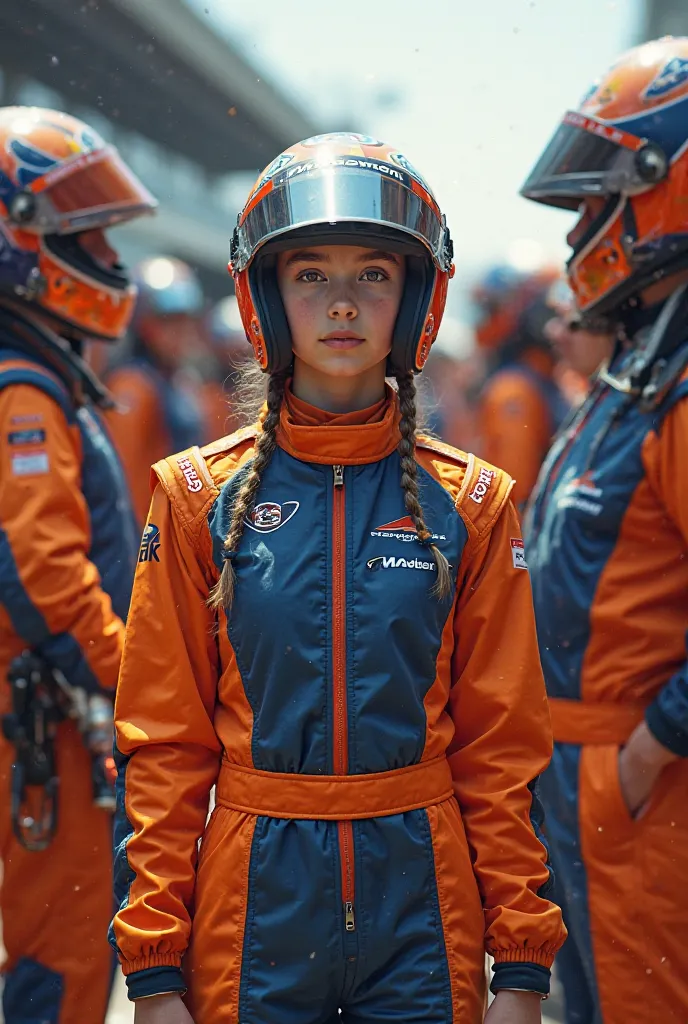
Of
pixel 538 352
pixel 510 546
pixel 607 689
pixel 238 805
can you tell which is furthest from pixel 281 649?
pixel 538 352

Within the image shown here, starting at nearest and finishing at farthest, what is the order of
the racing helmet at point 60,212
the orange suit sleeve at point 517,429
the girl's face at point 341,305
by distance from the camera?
the girl's face at point 341,305, the racing helmet at point 60,212, the orange suit sleeve at point 517,429

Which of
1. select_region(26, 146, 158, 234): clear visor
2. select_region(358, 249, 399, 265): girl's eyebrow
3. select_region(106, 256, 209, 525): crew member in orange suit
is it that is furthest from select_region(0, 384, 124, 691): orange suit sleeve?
select_region(106, 256, 209, 525): crew member in orange suit

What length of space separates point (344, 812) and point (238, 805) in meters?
0.21

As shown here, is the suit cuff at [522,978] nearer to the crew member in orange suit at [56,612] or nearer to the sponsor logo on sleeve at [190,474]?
the sponsor logo on sleeve at [190,474]

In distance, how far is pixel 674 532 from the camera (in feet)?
11.3

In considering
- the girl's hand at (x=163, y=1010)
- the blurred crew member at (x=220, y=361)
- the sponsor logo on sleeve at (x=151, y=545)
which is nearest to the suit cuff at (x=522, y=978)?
the girl's hand at (x=163, y=1010)

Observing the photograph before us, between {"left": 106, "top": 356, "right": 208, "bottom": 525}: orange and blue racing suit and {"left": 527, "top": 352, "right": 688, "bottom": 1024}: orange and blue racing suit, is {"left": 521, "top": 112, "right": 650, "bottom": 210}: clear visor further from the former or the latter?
{"left": 106, "top": 356, "right": 208, "bottom": 525}: orange and blue racing suit

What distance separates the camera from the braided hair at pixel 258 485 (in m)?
2.51

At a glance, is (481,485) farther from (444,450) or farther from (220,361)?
(220,361)

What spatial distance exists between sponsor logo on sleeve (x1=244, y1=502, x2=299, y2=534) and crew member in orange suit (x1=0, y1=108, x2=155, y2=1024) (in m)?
1.23

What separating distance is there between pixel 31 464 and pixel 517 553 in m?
1.66

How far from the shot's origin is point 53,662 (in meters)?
3.79

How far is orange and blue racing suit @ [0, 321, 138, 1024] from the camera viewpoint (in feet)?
12.0

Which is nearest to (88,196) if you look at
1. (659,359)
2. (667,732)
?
(659,359)
